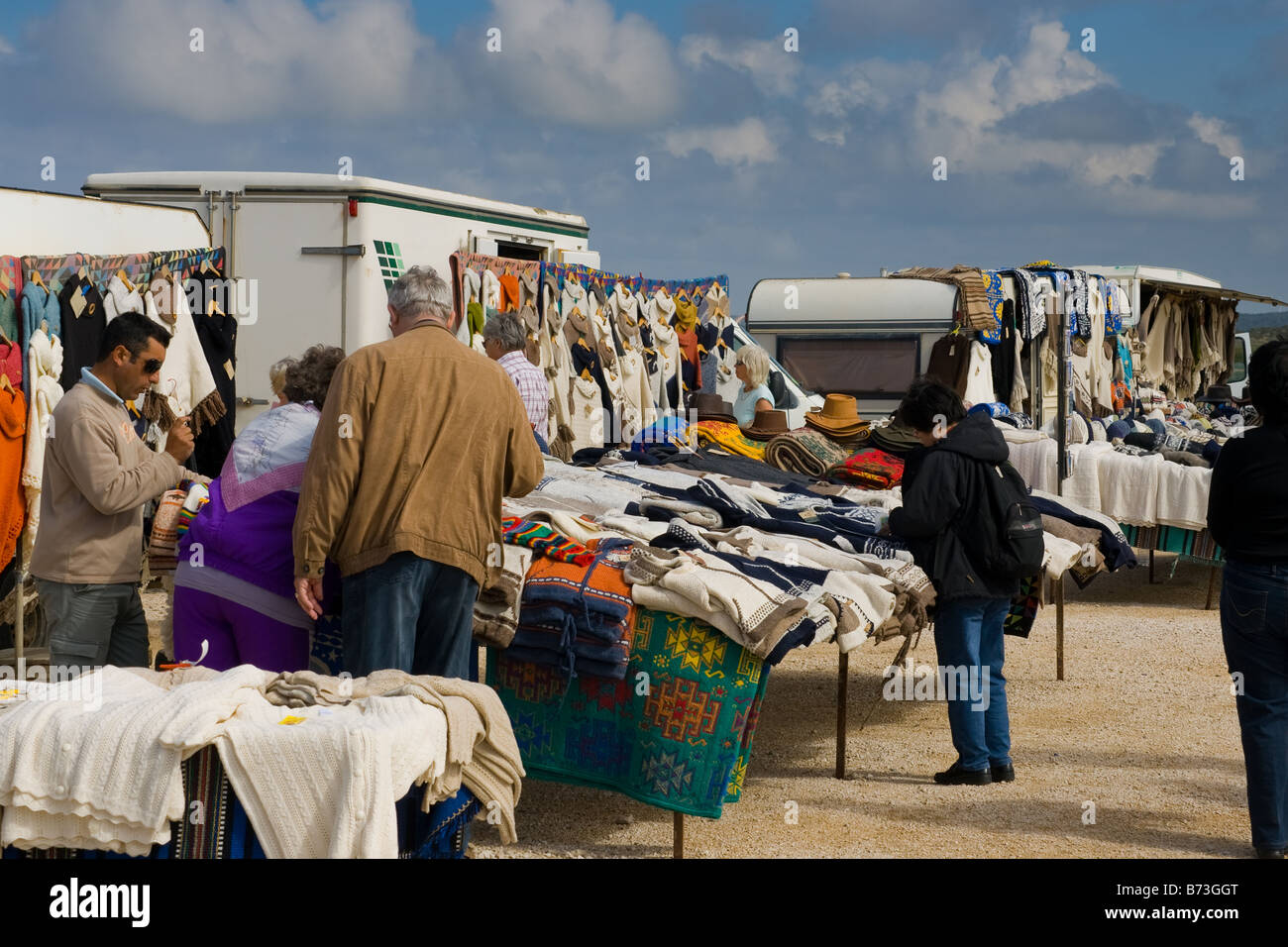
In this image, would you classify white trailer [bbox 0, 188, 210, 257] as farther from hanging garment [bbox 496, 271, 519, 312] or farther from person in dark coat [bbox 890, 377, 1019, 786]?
person in dark coat [bbox 890, 377, 1019, 786]

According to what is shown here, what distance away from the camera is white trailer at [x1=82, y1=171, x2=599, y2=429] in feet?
29.9

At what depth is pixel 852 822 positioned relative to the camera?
5.07m

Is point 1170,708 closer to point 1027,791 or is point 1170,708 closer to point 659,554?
point 1027,791

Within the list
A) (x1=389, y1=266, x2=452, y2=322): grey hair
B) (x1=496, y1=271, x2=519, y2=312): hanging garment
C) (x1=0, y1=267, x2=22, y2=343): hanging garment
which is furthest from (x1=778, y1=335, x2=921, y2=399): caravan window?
(x1=389, y1=266, x2=452, y2=322): grey hair

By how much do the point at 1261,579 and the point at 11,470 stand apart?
17.8ft

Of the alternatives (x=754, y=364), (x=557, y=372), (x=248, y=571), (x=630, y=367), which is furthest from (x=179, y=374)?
(x=630, y=367)

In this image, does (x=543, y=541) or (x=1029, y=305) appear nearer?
(x=543, y=541)

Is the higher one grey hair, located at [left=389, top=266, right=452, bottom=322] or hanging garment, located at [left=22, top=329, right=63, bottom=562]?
grey hair, located at [left=389, top=266, right=452, bottom=322]

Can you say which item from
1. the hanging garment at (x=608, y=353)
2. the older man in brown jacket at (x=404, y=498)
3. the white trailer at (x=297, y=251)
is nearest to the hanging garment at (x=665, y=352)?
the hanging garment at (x=608, y=353)

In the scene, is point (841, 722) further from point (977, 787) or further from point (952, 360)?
point (952, 360)

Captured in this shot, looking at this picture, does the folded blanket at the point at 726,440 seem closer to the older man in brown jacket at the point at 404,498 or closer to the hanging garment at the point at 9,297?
the hanging garment at the point at 9,297

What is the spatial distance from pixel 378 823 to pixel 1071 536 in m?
4.39

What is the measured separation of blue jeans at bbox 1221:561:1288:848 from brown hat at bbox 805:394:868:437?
4201 millimetres

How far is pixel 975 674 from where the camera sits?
530 cm
